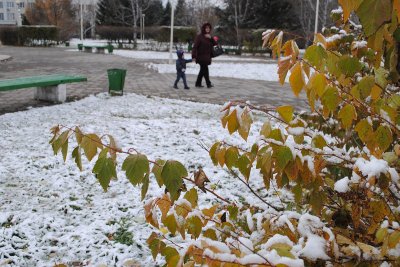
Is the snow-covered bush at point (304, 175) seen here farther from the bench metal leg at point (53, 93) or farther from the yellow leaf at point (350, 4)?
the bench metal leg at point (53, 93)

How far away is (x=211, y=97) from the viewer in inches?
388

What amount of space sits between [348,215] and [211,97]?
27.3ft

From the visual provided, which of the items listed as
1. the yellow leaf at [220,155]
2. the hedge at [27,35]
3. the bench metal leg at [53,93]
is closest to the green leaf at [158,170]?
the yellow leaf at [220,155]

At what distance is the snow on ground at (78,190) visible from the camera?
3184 mm

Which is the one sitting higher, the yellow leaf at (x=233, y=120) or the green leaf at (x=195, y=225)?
the yellow leaf at (x=233, y=120)

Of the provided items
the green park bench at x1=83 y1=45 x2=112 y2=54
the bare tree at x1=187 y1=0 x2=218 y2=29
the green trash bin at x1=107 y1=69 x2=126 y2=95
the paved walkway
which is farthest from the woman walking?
the bare tree at x1=187 y1=0 x2=218 y2=29

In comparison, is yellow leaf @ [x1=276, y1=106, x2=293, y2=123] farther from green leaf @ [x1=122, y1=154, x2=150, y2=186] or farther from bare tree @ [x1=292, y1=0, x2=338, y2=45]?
bare tree @ [x1=292, y1=0, x2=338, y2=45]

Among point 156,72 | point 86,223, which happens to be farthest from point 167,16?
point 86,223

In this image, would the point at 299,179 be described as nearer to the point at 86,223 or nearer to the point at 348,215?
the point at 348,215

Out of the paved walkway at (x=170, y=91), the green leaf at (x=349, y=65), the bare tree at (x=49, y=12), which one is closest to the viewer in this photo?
the green leaf at (x=349, y=65)

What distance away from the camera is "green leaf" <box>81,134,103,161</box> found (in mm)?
1423

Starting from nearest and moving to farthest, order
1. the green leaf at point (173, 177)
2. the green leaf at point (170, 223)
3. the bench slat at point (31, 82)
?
Result: 1. the green leaf at point (173, 177)
2. the green leaf at point (170, 223)
3. the bench slat at point (31, 82)

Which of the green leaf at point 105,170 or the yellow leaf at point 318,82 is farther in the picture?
the yellow leaf at point 318,82

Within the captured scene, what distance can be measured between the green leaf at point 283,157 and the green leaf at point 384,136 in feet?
1.19
